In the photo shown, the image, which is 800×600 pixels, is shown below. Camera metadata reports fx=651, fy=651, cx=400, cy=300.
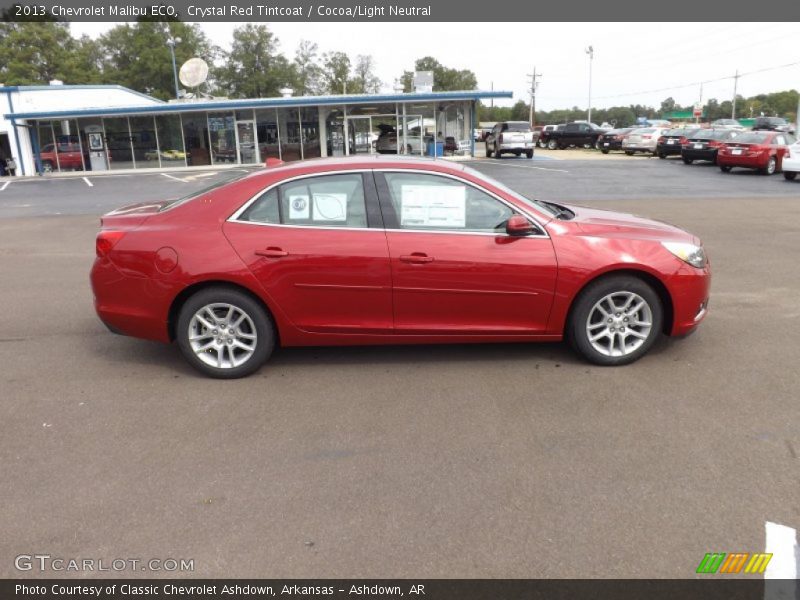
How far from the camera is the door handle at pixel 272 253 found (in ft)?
15.2

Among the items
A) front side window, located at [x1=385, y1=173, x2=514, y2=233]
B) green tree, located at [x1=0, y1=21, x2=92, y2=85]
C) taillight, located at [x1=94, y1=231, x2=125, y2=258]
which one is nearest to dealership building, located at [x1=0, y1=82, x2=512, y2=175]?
front side window, located at [x1=385, y1=173, x2=514, y2=233]

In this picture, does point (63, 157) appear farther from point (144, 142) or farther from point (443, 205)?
point (443, 205)

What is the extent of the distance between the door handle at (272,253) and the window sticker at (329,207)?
0.36 metres

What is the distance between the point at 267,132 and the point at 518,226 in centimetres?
3077

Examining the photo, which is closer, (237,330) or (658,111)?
(237,330)

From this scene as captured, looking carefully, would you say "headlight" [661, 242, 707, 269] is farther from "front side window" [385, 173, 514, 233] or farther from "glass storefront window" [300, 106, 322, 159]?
"glass storefront window" [300, 106, 322, 159]

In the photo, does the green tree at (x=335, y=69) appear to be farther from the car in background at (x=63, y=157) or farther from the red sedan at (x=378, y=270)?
the red sedan at (x=378, y=270)

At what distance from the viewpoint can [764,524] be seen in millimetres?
2965

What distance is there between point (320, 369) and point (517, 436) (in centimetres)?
176

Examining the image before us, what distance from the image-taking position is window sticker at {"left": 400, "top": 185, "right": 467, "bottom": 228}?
475 centimetres

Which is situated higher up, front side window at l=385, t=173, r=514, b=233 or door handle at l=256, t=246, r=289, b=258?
front side window at l=385, t=173, r=514, b=233

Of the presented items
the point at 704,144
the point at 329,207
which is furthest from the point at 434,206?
the point at 704,144

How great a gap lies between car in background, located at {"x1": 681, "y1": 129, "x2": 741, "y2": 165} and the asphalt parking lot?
23.2 meters

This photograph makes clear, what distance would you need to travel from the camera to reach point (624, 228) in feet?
16.2
